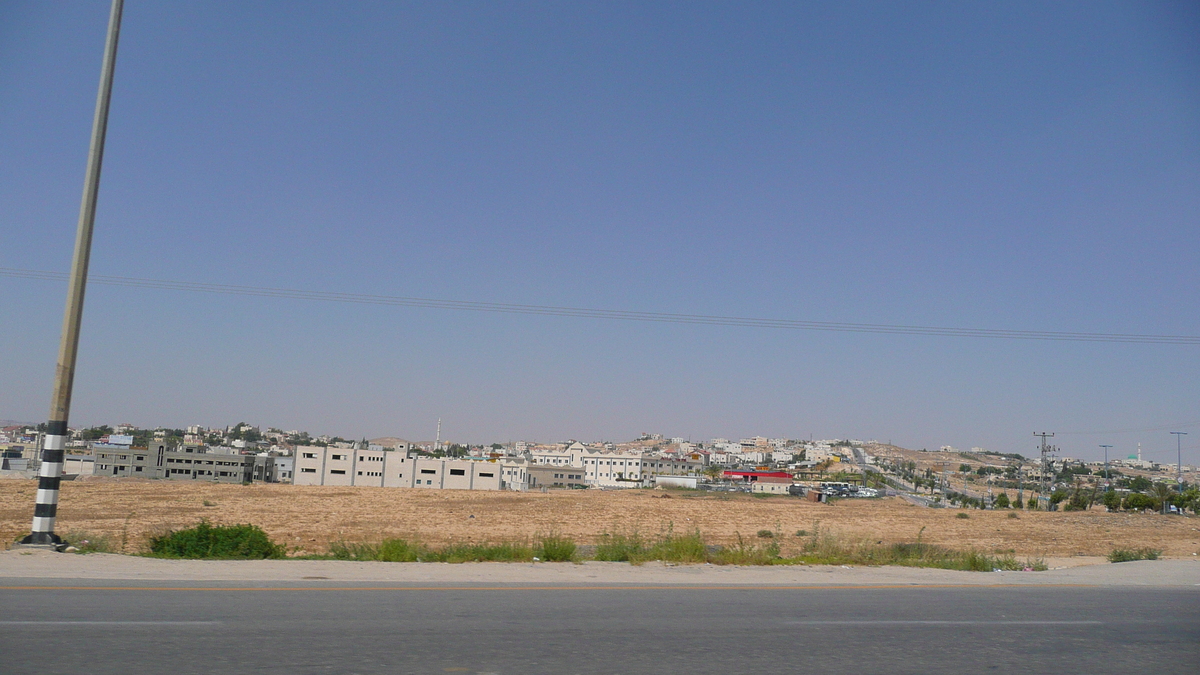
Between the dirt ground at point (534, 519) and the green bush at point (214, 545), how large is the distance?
49.3 feet

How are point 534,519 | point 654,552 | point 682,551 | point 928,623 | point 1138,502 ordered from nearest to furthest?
1. point 928,623
2. point 682,551
3. point 654,552
4. point 534,519
5. point 1138,502

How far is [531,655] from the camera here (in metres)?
6.61

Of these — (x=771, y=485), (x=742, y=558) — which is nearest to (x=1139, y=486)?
(x=771, y=485)

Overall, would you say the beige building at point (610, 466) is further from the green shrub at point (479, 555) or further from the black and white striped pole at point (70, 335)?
the black and white striped pole at point (70, 335)

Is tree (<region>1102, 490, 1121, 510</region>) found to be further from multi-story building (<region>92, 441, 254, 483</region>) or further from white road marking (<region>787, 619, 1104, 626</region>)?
multi-story building (<region>92, 441, 254, 483</region>)

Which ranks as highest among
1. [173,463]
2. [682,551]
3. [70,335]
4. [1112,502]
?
[70,335]

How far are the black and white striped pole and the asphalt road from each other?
3084 millimetres

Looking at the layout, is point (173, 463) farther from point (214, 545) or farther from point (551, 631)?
point (551, 631)

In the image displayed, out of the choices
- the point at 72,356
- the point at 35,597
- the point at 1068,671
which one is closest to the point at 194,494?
the point at 72,356

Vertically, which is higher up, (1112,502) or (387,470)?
(1112,502)

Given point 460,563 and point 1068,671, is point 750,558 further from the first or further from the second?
point 1068,671

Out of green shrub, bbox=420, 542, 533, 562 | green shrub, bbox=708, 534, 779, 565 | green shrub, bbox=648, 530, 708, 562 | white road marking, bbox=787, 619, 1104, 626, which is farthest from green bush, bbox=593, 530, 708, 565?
white road marking, bbox=787, 619, 1104, 626

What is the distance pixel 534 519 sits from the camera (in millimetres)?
51844

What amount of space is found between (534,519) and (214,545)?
40083 mm
